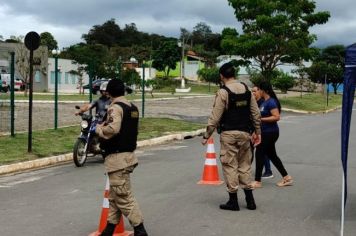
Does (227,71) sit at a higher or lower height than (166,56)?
lower

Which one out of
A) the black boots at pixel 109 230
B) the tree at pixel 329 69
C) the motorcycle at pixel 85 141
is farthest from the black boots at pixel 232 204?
the tree at pixel 329 69

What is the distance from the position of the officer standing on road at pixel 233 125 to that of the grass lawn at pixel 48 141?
5.77 m

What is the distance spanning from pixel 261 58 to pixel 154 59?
4964 centimetres

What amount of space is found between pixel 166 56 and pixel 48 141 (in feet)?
238

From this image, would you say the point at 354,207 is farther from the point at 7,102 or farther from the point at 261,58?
the point at 261,58

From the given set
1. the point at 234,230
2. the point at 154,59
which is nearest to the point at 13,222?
the point at 234,230

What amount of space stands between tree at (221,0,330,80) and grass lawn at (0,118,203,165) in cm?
1692

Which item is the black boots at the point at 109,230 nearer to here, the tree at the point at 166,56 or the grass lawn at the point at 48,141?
the grass lawn at the point at 48,141

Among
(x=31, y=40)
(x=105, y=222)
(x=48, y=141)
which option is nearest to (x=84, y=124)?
(x=31, y=40)

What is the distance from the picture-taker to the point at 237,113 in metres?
7.32

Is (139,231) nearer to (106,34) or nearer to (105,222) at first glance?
(105,222)

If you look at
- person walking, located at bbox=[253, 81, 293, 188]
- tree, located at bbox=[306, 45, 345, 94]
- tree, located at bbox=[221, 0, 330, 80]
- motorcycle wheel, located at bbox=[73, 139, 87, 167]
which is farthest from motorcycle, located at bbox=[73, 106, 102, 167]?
tree, located at bbox=[306, 45, 345, 94]

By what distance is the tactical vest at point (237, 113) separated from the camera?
7.24m

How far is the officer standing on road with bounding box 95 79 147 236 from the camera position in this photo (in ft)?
18.8
